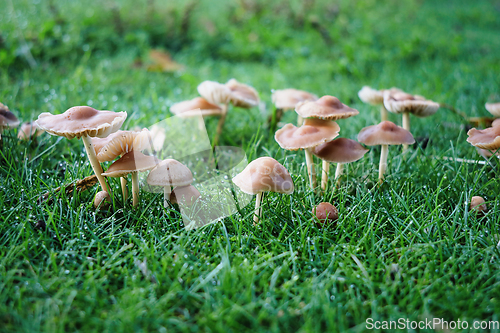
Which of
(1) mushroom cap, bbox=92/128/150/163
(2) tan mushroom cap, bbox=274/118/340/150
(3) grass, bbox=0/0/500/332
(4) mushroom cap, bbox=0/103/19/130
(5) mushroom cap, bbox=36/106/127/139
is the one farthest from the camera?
(4) mushroom cap, bbox=0/103/19/130

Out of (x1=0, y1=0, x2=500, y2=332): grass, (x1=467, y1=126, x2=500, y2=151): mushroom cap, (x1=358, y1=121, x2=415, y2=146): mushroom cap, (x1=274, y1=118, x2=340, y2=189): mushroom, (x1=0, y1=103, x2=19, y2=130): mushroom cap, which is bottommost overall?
(x1=0, y1=0, x2=500, y2=332): grass

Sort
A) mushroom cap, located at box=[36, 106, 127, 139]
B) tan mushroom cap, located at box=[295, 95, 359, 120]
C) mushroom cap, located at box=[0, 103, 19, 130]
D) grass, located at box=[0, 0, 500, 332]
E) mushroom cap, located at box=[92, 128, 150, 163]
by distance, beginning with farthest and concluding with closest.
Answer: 1. mushroom cap, located at box=[0, 103, 19, 130]
2. tan mushroom cap, located at box=[295, 95, 359, 120]
3. mushroom cap, located at box=[92, 128, 150, 163]
4. mushroom cap, located at box=[36, 106, 127, 139]
5. grass, located at box=[0, 0, 500, 332]

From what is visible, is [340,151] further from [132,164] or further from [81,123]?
[81,123]

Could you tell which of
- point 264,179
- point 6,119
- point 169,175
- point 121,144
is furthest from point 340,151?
point 6,119

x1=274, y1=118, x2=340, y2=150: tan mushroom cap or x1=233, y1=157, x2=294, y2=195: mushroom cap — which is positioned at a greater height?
x1=274, y1=118, x2=340, y2=150: tan mushroom cap

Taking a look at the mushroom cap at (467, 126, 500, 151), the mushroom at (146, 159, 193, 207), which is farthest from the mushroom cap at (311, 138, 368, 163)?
the mushroom at (146, 159, 193, 207)

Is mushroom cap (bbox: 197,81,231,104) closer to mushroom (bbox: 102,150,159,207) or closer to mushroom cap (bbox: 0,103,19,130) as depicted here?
mushroom (bbox: 102,150,159,207)

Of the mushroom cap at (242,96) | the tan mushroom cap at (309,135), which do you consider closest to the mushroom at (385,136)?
the tan mushroom cap at (309,135)

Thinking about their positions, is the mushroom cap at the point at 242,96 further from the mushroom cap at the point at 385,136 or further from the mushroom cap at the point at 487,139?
the mushroom cap at the point at 487,139
